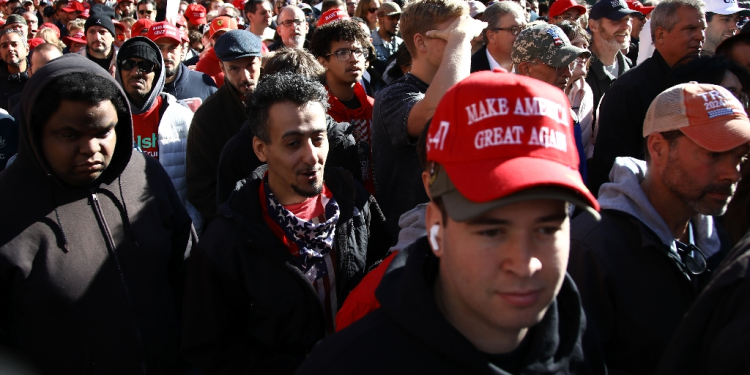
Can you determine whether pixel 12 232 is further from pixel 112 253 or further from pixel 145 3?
pixel 145 3

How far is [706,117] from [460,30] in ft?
4.07

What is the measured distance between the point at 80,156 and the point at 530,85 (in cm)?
182

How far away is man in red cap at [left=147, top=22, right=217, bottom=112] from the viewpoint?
5770mm

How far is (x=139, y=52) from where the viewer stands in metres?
4.32

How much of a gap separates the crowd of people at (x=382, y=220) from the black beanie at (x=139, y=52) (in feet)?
0.05

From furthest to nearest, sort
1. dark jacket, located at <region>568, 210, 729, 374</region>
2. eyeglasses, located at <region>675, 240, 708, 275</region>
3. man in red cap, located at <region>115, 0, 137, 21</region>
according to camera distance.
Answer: man in red cap, located at <region>115, 0, 137, 21</region> → eyeglasses, located at <region>675, 240, 708, 275</region> → dark jacket, located at <region>568, 210, 729, 374</region>

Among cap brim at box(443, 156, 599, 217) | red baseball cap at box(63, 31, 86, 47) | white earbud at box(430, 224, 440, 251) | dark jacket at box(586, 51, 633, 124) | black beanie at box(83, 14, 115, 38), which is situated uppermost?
Answer: black beanie at box(83, 14, 115, 38)

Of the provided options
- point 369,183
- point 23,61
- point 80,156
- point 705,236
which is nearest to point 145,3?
point 23,61

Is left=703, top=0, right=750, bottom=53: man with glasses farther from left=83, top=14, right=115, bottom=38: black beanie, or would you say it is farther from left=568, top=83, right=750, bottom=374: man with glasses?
left=83, top=14, right=115, bottom=38: black beanie

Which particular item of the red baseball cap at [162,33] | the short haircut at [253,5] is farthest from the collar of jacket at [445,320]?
the short haircut at [253,5]

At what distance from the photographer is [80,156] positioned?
7.75 ft

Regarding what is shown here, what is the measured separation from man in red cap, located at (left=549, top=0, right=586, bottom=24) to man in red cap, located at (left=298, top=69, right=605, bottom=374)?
277 inches

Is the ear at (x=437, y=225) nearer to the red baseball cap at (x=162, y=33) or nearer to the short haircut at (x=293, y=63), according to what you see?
the short haircut at (x=293, y=63)

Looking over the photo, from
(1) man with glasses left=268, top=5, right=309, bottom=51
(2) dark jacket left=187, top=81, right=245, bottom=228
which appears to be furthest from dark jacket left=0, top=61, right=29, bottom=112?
(2) dark jacket left=187, top=81, right=245, bottom=228
